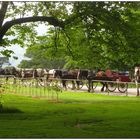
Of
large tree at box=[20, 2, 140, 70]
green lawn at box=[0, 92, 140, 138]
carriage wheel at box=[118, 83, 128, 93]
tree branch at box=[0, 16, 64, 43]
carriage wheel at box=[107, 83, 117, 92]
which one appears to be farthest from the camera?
carriage wheel at box=[107, 83, 117, 92]

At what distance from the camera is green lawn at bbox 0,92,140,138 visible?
48.1 feet

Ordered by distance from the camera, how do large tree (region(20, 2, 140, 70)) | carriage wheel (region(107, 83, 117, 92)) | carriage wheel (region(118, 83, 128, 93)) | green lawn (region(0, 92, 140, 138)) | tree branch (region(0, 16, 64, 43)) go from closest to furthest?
1. green lawn (region(0, 92, 140, 138))
2. large tree (region(20, 2, 140, 70))
3. tree branch (region(0, 16, 64, 43))
4. carriage wheel (region(118, 83, 128, 93))
5. carriage wheel (region(107, 83, 117, 92))

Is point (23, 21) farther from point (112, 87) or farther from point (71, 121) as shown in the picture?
point (112, 87)

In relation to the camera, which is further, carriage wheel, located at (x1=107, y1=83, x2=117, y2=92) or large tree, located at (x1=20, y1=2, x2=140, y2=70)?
carriage wheel, located at (x1=107, y1=83, x2=117, y2=92)

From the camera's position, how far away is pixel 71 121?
57.8ft

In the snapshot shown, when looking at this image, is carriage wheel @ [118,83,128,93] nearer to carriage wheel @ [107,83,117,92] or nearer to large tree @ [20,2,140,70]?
carriage wheel @ [107,83,117,92]

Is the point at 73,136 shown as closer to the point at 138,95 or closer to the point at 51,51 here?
the point at 51,51

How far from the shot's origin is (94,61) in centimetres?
2602

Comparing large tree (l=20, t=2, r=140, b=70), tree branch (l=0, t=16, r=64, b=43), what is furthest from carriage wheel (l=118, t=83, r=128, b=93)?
tree branch (l=0, t=16, r=64, b=43)

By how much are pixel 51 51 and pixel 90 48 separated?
3285 mm

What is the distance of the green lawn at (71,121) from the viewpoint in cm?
1465

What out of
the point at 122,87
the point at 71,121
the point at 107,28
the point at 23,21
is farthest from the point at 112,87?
the point at 71,121

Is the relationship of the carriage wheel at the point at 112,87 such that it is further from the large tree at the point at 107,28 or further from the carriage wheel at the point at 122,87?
the large tree at the point at 107,28

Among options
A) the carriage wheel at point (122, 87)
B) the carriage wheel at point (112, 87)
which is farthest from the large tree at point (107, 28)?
the carriage wheel at point (112, 87)
